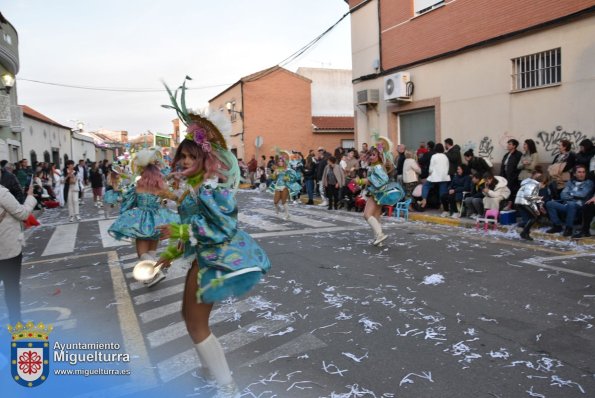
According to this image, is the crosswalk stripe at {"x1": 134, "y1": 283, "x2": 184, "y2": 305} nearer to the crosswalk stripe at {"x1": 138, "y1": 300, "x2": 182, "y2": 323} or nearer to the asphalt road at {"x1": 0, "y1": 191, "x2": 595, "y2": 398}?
the asphalt road at {"x1": 0, "y1": 191, "x2": 595, "y2": 398}

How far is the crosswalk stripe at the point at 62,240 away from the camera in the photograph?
964 centimetres

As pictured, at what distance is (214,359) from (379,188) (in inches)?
235

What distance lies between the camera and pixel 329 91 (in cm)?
3891

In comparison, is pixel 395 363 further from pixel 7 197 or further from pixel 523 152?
pixel 523 152

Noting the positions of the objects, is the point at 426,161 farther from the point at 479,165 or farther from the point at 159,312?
the point at 159,312

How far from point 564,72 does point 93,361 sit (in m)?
11.2

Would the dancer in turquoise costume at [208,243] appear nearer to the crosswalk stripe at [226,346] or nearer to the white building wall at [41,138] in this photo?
the crosswalk stripe at [226,346]

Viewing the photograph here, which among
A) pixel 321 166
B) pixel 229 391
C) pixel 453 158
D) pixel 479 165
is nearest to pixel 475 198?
pixel 479 165

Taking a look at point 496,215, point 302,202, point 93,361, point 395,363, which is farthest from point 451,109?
point 93,361

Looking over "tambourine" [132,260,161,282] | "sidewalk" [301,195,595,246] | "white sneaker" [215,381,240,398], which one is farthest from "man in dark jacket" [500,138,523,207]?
"tambourine" [132,260,161,282]

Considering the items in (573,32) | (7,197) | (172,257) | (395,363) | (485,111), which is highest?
(573,32)

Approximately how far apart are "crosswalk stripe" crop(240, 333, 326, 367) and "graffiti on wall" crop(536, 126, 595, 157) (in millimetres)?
8923

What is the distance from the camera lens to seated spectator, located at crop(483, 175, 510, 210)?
10.4 meters

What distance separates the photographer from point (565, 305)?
5.20 m
